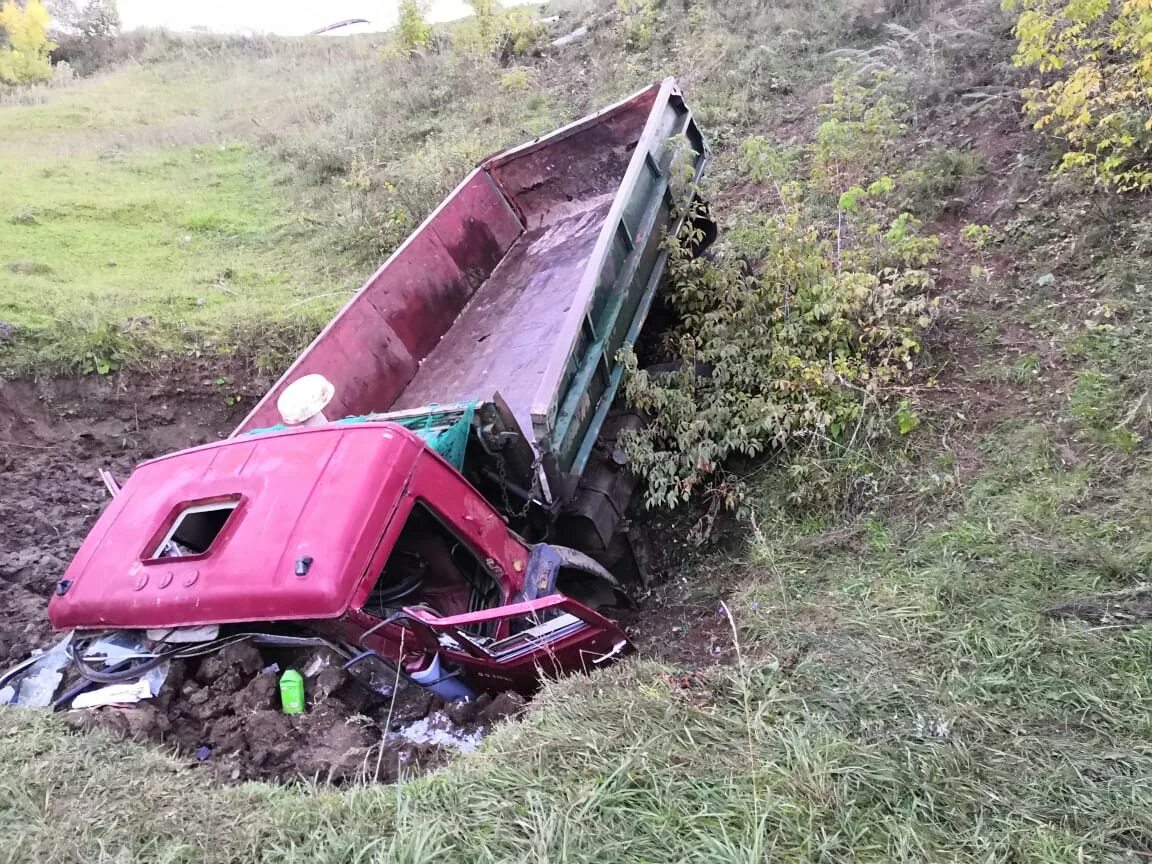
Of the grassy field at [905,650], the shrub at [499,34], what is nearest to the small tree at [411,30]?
the shrub at [499,34]

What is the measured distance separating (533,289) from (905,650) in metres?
4.20

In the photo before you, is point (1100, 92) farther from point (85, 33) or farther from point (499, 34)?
point (85, 33)

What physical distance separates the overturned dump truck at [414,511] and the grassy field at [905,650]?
54 cm

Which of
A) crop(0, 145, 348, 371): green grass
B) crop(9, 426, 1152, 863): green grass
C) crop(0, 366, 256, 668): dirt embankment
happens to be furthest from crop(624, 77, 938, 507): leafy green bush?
crop(0, 366, 256, 668): dirt embankment

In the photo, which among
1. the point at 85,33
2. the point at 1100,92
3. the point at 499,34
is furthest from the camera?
the point at 85,33

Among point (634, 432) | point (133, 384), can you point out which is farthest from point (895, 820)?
point (133, 384)

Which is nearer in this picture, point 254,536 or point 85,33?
point 254,536

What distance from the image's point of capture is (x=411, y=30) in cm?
1407

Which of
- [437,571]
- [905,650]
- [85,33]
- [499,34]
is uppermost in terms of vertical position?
[85,33]

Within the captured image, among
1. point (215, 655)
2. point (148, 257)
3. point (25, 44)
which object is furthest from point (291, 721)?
point (25, 44)

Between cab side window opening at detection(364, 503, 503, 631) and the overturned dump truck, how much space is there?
11mm

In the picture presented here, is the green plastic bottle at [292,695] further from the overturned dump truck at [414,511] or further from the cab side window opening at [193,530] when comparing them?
the cab side window opening at [193,530]

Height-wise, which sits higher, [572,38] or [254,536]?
[572,38]

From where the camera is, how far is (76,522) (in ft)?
17.6
